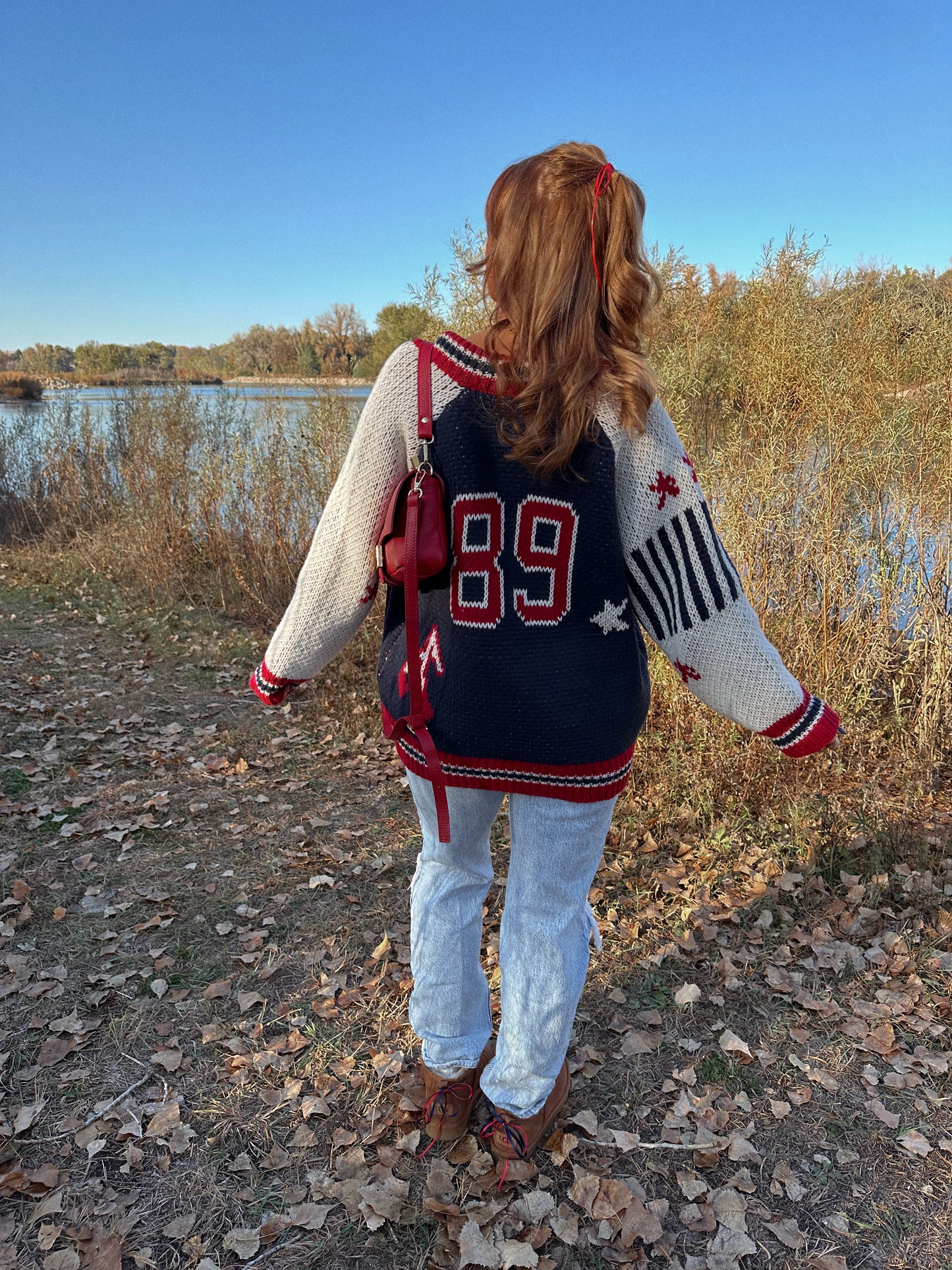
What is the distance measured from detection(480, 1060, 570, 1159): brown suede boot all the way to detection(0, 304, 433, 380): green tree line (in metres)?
4.22

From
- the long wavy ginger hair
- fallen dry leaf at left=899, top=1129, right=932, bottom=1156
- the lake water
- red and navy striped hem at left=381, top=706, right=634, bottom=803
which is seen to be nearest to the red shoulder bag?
the long wavy ginger hair

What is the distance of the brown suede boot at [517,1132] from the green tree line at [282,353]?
4221 mm

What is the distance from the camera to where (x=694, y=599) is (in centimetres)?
161

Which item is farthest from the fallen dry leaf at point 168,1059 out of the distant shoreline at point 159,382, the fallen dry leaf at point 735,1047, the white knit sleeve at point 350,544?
the distant shoreline at point 159,382

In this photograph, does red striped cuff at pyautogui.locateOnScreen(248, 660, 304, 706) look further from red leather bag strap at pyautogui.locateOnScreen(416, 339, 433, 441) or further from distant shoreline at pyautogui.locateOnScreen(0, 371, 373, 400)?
distant shoreline at pyautogui.locateOnScreen(0, 371, 373, 400)

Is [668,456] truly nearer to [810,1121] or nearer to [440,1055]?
[440,1055]

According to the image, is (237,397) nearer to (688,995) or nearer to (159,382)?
(159,382)

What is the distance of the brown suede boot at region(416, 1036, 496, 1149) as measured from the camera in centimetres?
203

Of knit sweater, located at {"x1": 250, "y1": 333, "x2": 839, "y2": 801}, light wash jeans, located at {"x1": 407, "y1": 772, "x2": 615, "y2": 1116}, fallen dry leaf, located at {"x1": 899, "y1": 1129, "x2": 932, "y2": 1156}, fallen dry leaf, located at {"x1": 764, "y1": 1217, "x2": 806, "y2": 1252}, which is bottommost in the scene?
fallen dry leaf, located at {"x1": 764, "y1": 1217, "x2": 806, "y2": 1252}

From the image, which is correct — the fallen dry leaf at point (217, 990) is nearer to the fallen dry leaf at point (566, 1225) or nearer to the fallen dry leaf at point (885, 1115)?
the fallen dry leaf at point (566, 1225)

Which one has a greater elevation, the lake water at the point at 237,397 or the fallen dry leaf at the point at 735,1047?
the lake water at the point at 237,397

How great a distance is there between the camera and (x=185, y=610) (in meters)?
7.14

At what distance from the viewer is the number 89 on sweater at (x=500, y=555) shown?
4.87 ft

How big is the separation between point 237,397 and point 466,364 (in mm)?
6485
